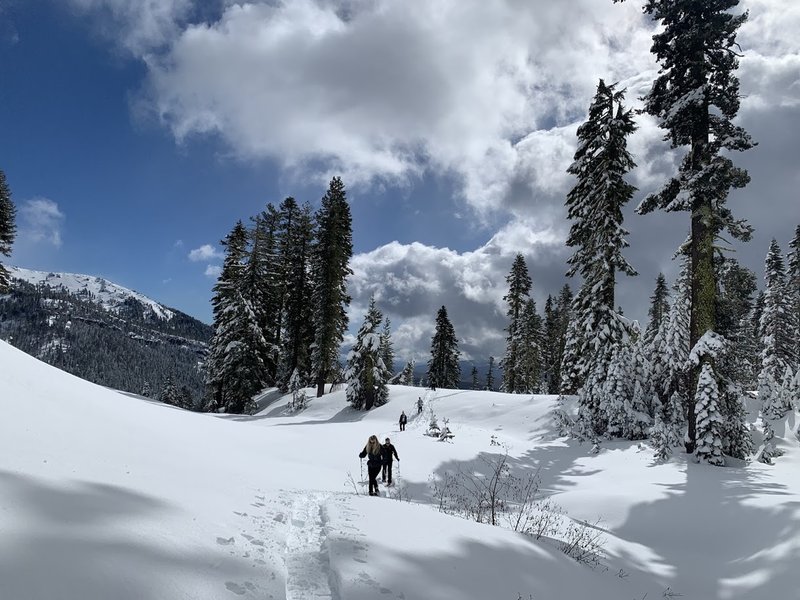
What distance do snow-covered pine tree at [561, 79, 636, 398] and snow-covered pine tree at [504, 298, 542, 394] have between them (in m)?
25.7

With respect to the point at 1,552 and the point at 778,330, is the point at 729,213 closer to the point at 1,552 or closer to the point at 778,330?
the point at 1,552

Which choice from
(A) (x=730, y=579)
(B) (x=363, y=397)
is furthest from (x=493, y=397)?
(A) (x=730, y=579)

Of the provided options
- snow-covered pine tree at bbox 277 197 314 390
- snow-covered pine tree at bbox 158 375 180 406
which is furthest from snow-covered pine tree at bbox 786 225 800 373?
snow-covered pine tree at bbox 158 375 180 406

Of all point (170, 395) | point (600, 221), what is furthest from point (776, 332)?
point (170, 395)

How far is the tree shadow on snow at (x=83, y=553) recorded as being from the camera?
114 inches

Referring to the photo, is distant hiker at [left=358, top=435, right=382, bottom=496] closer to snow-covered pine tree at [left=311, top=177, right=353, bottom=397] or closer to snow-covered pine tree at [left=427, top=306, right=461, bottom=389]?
snow-covered pine tree at [left=311, top=177, right=353, bottom=397]

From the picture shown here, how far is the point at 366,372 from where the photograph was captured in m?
30.6

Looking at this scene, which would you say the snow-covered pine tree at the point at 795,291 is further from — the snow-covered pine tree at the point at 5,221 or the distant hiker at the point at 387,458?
the snow-covered pine tree at the point at 5,221

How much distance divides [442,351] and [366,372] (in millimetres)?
22973

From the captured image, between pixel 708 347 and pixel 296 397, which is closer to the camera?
pixel 708 347

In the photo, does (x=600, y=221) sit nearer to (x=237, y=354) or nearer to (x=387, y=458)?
(x=387, y=458)

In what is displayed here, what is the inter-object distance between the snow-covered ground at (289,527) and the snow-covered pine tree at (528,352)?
110 ft

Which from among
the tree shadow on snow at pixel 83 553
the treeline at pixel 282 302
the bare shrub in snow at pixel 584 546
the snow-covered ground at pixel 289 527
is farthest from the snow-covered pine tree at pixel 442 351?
the tree shadow on snow at pixel 83 553

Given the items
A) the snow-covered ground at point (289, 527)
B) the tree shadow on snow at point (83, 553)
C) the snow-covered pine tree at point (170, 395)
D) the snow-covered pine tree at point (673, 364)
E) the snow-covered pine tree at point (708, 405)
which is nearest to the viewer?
the tree shadow on snow at point (83, 553)
